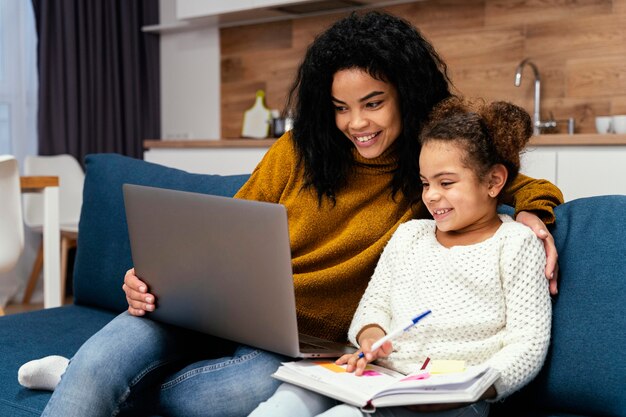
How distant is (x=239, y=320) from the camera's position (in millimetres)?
1340

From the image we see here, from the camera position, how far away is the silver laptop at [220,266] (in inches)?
48.6

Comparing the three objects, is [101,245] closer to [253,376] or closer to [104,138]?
[253,376]

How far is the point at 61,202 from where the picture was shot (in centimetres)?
443

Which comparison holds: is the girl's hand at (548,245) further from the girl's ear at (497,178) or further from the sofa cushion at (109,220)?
the sofa cushion at (109,220)

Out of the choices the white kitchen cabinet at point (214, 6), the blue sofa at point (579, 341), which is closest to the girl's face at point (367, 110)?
the blue sofa at point (579, 341)

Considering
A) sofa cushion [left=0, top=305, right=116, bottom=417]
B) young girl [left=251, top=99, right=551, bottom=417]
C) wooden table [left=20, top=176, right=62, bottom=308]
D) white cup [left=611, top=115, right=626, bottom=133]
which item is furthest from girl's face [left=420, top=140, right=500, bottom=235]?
wooden table [left=20, top=176, right=62, bottom=308]

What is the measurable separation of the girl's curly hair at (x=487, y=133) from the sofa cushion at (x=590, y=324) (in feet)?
0.60

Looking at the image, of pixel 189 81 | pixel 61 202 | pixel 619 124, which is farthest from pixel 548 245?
pixel 189 81

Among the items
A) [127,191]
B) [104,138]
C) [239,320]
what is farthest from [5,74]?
[239,320]

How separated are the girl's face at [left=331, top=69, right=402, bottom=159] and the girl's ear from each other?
248mm

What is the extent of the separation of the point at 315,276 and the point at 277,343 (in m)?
0.27

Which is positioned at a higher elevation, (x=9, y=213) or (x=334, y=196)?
(x=334, y=196)

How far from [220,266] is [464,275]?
1.34 feet

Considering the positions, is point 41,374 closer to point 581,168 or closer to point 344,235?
point 344,235
